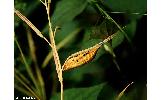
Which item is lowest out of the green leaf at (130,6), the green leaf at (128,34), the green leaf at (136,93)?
the green leaf at (136,93)

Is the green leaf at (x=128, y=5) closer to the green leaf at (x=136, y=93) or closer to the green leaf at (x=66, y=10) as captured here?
the green leaf at (x=66, y=10)

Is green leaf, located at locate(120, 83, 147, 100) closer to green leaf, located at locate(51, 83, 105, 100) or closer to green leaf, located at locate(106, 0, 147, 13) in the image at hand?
green leaf, located at locate(51, 83, 105, 100)

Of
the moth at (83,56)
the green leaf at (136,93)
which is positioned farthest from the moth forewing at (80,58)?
the green leaf at (136,93)

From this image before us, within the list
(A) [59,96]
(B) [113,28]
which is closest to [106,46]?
(B) [113,28]

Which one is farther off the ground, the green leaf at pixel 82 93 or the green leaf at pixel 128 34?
the green leaf at pixel 128 34

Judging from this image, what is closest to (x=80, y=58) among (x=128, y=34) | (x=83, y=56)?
(x=83, y=56)

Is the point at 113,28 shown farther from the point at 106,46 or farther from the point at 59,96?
the point at 59,96
